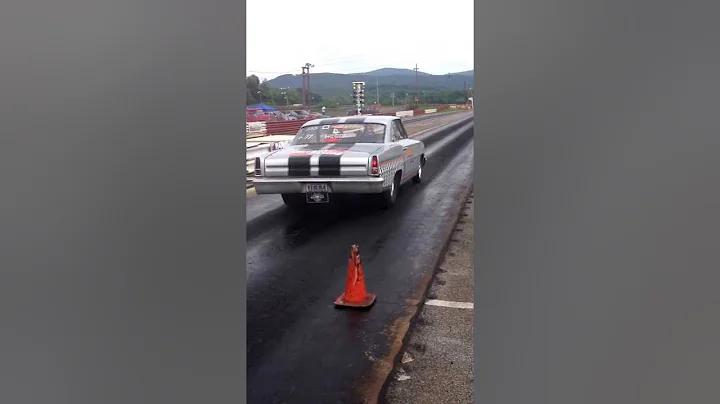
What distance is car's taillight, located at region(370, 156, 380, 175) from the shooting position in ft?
26.1

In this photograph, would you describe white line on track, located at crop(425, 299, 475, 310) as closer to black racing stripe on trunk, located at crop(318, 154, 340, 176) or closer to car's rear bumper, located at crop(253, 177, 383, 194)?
car's rear bumper, located at crop(253, 177, 383, 194)

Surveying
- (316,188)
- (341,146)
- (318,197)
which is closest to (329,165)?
(316,188)

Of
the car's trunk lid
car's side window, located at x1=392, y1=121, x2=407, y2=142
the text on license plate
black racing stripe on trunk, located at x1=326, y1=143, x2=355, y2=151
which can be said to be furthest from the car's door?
the text on license plate

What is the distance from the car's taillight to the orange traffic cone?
270 centimetres

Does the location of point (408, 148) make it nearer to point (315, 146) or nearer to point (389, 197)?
point (389, 197)

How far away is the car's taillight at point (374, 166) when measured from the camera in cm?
795

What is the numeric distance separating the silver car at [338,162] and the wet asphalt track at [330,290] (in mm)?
513

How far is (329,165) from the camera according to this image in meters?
7.96

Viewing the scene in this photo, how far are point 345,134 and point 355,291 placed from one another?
13.5 ft

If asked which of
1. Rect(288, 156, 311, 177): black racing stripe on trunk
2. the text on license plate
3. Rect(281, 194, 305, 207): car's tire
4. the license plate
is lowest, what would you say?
Rect(281, 194, 305, 207): car's tire

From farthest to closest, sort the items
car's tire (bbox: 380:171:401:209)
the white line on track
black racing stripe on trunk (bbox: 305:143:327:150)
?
car's tire (bbox: 380:171:401:209) < black racing stripe on trunk (bbox: 305:143:327:150) < the white line on track
